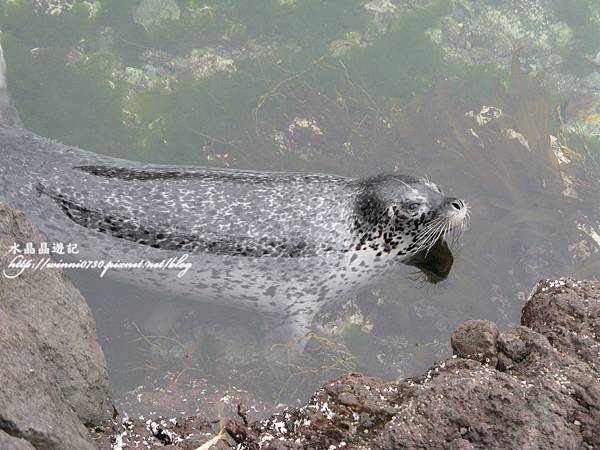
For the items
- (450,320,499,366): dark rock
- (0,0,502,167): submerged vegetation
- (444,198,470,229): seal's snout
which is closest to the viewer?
(450,320,499,366): dark rock

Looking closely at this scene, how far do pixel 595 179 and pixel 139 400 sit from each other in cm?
502

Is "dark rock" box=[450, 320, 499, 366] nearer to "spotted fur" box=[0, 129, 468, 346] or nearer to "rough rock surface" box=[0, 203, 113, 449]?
"rough rock surface" box=[0, 203, 113, 449]

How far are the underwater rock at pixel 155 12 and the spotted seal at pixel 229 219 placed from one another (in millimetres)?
2975

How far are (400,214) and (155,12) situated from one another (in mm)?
4596

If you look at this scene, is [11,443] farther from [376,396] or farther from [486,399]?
[486,399]

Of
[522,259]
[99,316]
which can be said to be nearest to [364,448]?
[99,316]

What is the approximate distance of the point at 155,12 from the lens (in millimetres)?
7000

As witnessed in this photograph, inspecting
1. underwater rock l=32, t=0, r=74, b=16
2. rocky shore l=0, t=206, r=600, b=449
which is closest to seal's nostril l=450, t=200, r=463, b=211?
rocky shore l=0, t=206, r=600, b=449

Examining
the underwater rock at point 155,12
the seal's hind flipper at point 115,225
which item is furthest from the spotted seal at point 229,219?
the underwater rock at point 155,12

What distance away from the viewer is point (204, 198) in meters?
4.13

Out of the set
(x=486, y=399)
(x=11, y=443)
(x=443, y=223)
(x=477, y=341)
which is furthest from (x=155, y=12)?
(x=486, y=399)

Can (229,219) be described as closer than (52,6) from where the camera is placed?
Yes

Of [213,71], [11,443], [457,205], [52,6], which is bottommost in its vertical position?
[457,205]

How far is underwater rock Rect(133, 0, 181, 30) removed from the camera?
272 inches
